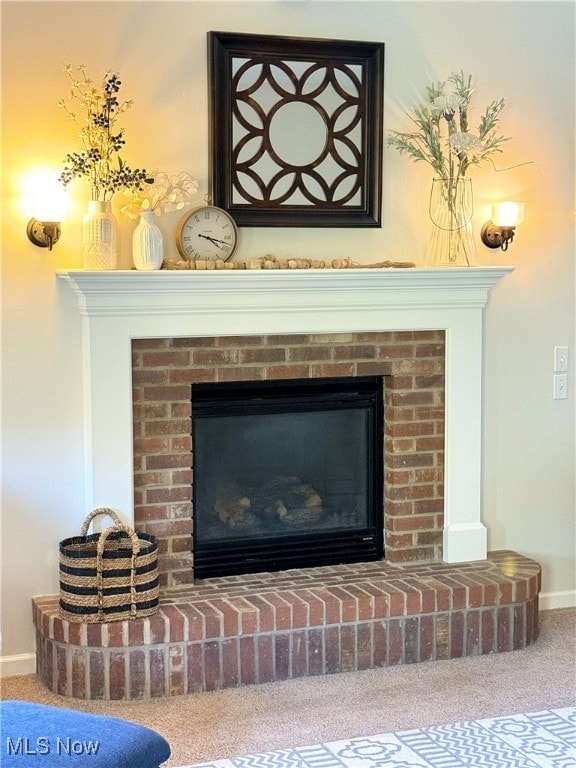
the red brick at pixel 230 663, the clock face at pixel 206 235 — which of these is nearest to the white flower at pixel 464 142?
the clock face at pixel 206 235

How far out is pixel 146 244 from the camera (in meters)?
3.41

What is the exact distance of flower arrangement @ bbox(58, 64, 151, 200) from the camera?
3348mm

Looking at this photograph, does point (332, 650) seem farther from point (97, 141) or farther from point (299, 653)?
point (97, 141)

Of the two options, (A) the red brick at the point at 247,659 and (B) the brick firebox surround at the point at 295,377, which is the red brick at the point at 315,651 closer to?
(A) the red brick at the point at 247,659

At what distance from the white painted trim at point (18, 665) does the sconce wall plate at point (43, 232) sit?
141 cm

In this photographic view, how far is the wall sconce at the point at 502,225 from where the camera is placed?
3.84 m

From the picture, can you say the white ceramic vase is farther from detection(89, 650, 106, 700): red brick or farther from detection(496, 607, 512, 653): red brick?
detection(496, 607, 512, 653): red brick

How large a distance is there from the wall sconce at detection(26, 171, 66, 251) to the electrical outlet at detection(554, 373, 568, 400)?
205 cm

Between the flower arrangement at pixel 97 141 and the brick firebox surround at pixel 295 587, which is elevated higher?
the flower arrangement at pixel 97 141

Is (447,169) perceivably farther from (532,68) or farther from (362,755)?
(362,755)

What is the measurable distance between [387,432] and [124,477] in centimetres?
104

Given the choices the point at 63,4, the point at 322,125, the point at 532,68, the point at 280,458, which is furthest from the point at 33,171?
the point at 532,68

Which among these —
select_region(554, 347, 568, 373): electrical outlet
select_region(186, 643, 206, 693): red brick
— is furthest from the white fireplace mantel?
select_region(186, 643, 206, 693): red brick

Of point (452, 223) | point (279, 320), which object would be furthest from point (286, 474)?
point (452, 223)
